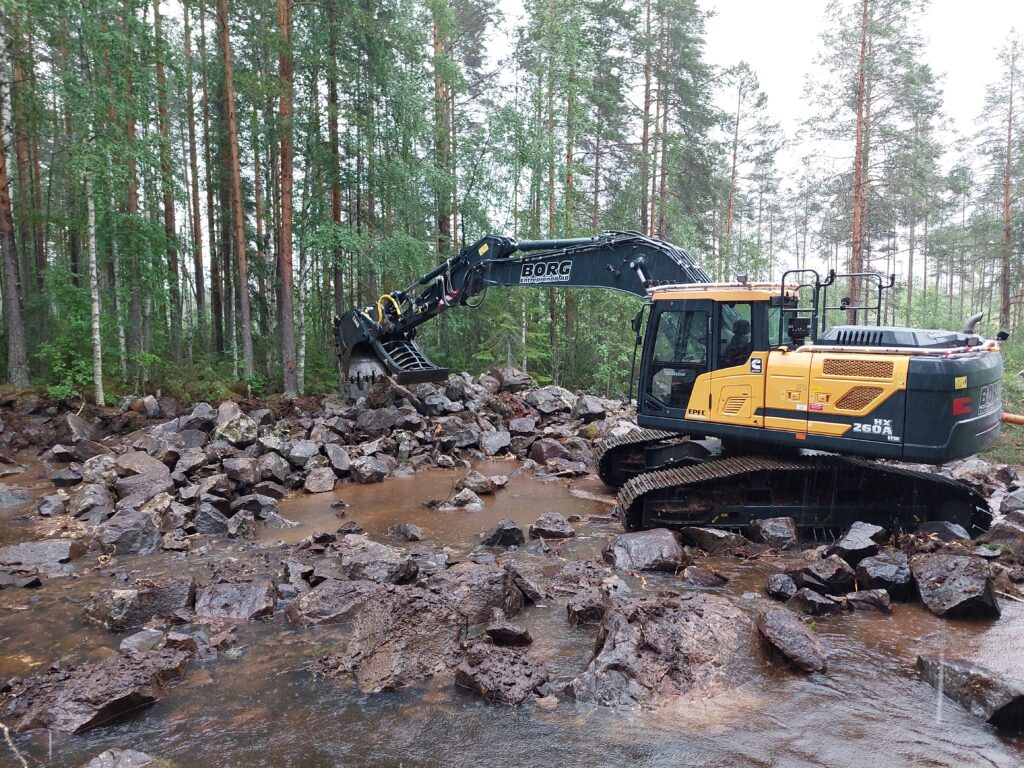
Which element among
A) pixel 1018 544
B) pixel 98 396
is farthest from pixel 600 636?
pixel 98 396

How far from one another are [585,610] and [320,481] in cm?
614

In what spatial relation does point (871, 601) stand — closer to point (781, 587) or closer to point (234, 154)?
point (781, 587)

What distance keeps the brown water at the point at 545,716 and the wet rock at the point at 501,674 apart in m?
0.09

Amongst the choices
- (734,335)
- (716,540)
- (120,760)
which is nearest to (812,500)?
(716,540)

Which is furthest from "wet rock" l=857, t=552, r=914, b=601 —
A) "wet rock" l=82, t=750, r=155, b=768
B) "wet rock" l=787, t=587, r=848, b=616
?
"wet rock" l=82, t=750, r=155, b=768

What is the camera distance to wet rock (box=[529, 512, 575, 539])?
7.24m

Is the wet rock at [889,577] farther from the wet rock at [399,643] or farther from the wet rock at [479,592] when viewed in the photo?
the wet rock at [399,643]

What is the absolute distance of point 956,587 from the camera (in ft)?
16.5

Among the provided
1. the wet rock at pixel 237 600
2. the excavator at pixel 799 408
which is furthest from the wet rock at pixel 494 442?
the wet rock at pixel 237 600

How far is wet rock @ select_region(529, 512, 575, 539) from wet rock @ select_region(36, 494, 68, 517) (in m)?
6.26

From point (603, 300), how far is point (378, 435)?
31.8ft

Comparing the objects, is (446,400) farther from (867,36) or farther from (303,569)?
(867,36)

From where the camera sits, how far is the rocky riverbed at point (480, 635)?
3494 mm

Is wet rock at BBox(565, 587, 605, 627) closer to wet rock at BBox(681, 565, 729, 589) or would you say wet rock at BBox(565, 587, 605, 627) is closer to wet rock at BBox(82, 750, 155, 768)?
wet rock at BBox(681, 565, 729, 589)
